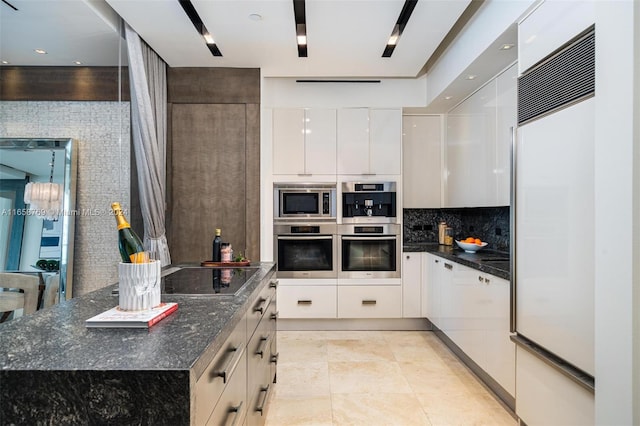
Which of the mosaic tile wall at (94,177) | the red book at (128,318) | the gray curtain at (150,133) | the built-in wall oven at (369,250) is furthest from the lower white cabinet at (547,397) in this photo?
the mosaic tile wall at (94,177)

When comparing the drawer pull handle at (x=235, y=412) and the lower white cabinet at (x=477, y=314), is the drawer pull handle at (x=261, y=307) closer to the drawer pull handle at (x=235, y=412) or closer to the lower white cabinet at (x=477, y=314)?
the drawer pull handle at (x=235, y=412)

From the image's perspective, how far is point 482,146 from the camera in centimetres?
303

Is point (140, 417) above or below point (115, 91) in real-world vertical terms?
below

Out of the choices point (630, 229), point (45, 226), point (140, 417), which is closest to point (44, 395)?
point (140, 417)

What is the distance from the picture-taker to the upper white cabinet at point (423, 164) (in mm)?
3955

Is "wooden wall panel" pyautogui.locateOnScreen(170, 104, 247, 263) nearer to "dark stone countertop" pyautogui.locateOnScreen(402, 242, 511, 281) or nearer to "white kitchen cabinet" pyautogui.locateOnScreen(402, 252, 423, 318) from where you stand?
"white kitchen cabinet" pyautogui.locateOnScreen(402, 252, 423, 318)

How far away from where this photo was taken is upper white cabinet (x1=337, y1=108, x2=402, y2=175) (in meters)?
3.71

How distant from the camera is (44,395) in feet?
2.63

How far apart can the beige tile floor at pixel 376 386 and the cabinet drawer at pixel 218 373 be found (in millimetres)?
1066

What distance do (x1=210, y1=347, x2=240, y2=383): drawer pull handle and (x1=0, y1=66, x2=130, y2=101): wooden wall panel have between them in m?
2.66

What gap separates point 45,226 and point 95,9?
5.82 ft

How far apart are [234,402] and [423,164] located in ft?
10.8

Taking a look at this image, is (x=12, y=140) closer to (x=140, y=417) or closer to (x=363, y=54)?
(x=363, y=54)

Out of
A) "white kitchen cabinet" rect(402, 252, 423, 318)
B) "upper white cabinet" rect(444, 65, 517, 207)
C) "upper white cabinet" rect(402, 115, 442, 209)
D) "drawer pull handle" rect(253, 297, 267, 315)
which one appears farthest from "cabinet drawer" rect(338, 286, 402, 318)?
"drawer pull handle" rect(253, 297, 267, 315)
